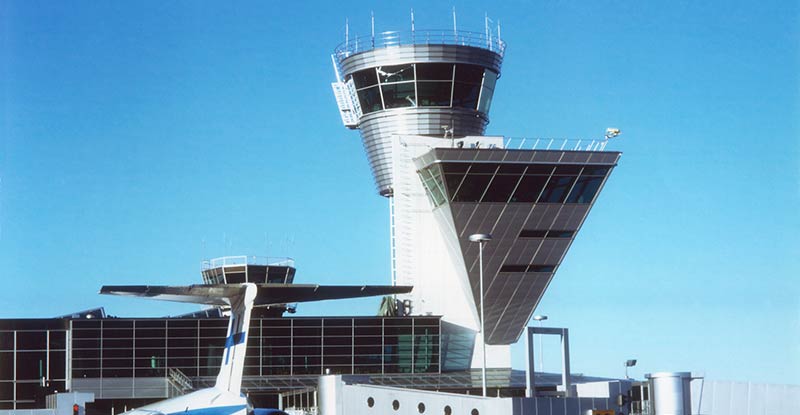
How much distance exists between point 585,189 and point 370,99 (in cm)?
2039

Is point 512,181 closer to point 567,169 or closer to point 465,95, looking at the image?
point 567,169

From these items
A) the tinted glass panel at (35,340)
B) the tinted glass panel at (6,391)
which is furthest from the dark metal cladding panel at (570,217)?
the tinted glass panel at (6,391)

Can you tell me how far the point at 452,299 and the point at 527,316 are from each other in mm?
5976

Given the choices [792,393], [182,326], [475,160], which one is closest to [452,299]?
[475,160]

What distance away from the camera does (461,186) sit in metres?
93.8

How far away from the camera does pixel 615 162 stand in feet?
316

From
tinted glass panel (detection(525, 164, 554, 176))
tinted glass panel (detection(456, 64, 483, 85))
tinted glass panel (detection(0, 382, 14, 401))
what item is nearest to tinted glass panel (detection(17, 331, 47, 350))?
tinted glass panel (detection(0, 382, 14, 401))

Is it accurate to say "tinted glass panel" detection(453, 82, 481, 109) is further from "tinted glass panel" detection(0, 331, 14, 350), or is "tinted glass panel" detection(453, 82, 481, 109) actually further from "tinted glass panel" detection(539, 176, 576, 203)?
"tinted glass panel" detection(0, 331, 14, 350)

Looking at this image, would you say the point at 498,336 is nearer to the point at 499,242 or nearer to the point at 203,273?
the point at 499,242

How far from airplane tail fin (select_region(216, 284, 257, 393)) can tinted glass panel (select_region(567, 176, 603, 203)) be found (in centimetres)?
4432

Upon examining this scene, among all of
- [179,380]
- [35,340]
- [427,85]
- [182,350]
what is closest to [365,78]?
[427,85]

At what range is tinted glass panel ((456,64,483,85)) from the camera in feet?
342

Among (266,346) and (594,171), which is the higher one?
(594,171)

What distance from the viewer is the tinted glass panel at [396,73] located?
340 ft
